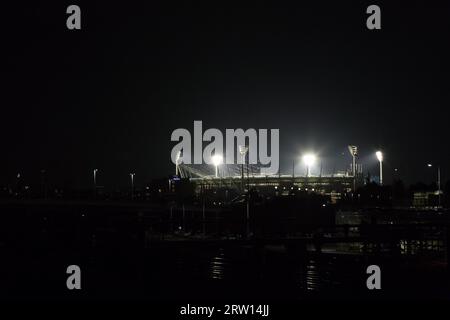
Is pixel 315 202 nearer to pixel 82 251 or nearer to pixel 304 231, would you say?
pixel 304 231

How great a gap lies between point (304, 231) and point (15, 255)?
1679 centimetres

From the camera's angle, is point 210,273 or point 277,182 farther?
point 277,182

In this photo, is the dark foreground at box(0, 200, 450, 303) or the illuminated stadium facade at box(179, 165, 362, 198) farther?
the illuminated stadium facade at box(179, 165, 362, 198)

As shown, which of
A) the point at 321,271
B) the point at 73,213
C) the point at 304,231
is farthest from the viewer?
the point at 73,213

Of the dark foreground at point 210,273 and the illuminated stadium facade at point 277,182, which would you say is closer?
the dark foreground at point 210,273

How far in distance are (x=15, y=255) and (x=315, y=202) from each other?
110ft

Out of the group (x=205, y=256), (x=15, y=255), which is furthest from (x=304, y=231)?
(x=15, y=255)
